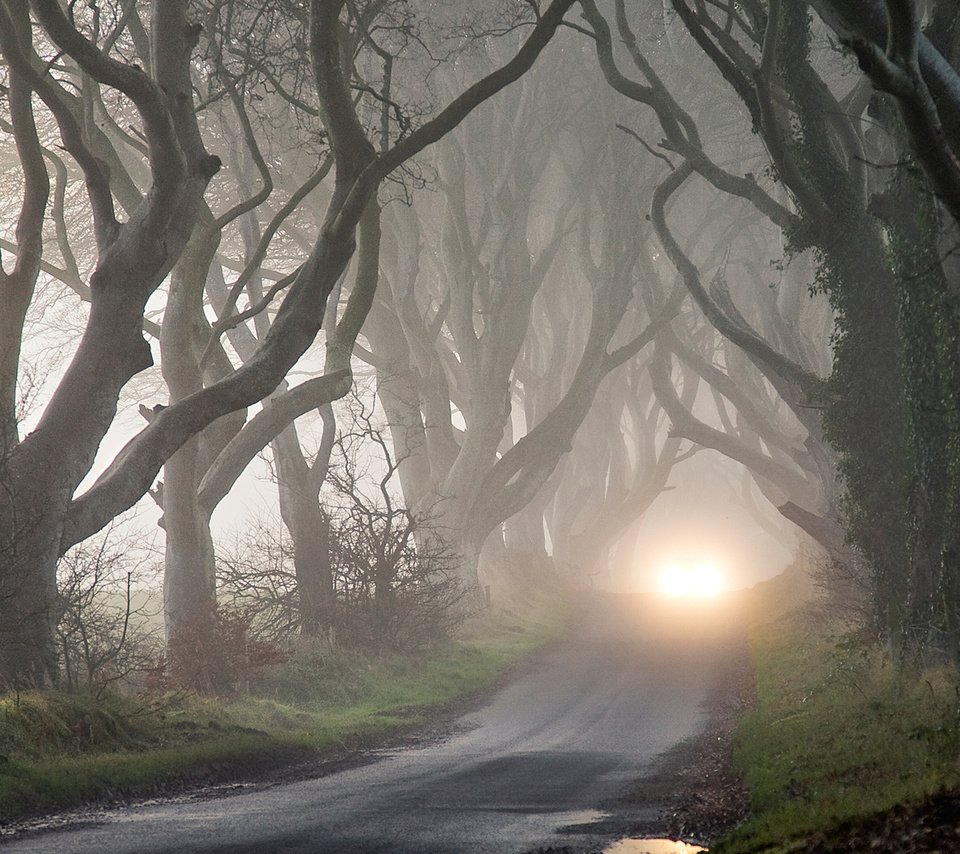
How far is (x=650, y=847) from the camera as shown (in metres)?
7.68

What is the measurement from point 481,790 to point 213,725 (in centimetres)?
390

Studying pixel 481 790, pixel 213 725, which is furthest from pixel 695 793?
pixel 213 725

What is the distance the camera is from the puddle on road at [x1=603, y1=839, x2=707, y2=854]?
24.6ft

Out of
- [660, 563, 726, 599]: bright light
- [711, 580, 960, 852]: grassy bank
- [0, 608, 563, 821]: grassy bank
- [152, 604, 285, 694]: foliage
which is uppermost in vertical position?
[660, 563, 726, 599]: bright light

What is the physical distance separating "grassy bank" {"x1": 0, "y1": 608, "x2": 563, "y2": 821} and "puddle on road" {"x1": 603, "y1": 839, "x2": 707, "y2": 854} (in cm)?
423

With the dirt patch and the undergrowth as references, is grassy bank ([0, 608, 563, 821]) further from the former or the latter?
the undergrowth

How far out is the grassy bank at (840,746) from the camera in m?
6.75

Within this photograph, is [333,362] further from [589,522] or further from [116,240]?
[589,522]

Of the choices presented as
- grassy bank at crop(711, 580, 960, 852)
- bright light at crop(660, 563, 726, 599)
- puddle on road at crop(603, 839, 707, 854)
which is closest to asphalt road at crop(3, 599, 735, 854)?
puddle on road at crop(603, 839, 707, 854)

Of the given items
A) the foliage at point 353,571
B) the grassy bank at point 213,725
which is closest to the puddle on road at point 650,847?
the grassy bank at point 213,725

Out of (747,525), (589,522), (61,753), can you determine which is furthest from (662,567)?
(61,753)

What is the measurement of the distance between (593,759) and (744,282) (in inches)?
892

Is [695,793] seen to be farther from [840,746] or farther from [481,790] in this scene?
[481,790]

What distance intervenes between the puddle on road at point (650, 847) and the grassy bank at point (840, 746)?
46cm
